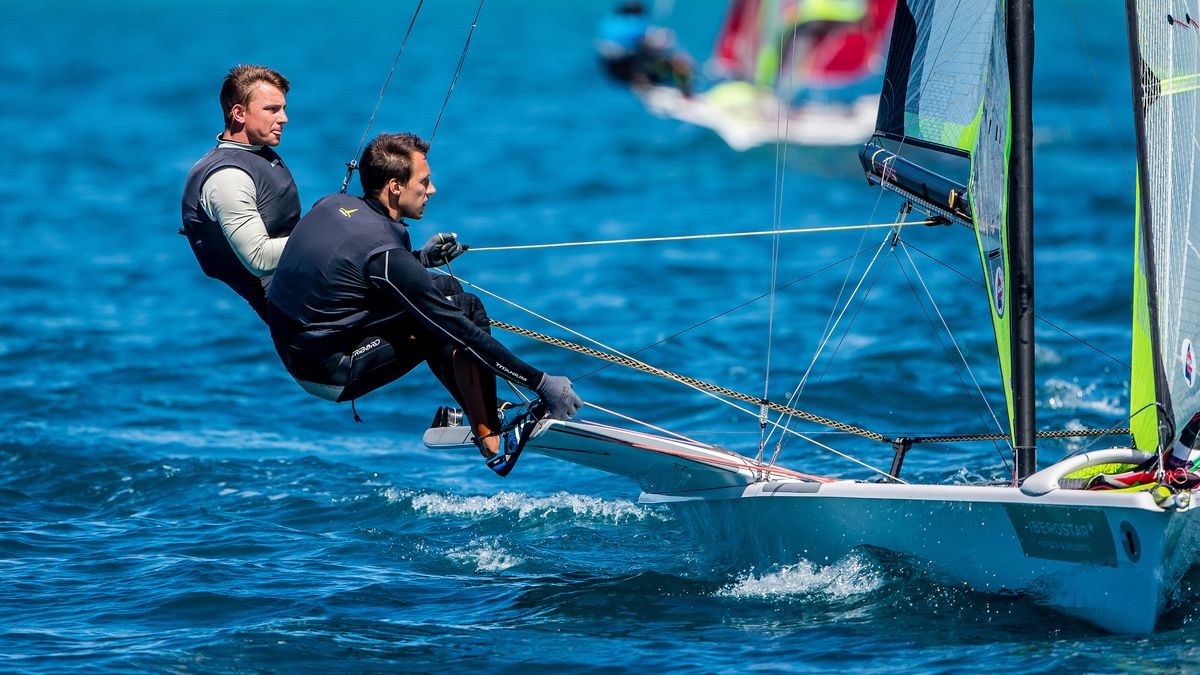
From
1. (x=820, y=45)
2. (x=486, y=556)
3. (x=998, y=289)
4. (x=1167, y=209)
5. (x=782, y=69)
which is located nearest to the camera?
(x=1167, y=209)

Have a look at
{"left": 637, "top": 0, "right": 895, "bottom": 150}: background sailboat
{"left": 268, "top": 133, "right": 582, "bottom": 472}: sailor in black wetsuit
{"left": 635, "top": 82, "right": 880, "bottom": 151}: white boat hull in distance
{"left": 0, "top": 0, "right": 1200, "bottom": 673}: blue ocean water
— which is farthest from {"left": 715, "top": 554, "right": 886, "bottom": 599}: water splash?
{"left": 637, "top": 0, "right": 895, "bottom": 150}: background sailboat

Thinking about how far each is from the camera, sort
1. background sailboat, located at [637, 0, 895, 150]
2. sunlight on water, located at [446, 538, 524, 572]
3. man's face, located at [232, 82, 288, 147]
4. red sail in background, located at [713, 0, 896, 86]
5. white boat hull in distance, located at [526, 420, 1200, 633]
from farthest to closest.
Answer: red sail in background, located at [713, 0, 896, 86]
background sailboat, located at [637, 0, 895, 150]
sunlight on water, located at [446, 538, 524, 572]
man's face, located at [232, 82, 288, 147]
white boat hull in distance, located at [526, 420, 1200, 633]

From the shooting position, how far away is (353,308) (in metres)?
5.77

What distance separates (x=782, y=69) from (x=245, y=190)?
2507 cm

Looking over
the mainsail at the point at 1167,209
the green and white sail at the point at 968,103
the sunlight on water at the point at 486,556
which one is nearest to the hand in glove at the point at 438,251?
the sunlight on water at the point at 486,556

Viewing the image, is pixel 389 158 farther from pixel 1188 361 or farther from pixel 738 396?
pixel 1188 361

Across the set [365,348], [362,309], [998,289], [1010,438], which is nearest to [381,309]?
[362,309]

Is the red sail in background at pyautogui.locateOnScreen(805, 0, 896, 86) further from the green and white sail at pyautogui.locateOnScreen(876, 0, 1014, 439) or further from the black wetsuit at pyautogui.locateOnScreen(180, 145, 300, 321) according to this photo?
the black wetsuit at pyautogui.locateOnScreen(180, 145, 300, 321)

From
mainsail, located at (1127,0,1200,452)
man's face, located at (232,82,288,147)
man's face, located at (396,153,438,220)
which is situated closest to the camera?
mainsail, located at (1127,0,1200,452)

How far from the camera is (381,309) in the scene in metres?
5.84

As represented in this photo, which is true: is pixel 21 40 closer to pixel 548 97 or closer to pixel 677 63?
pixel 548 97

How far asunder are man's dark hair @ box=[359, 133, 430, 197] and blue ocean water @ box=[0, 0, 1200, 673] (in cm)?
186

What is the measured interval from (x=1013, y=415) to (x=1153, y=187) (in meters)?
1.06

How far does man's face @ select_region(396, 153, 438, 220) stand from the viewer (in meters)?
5.75
